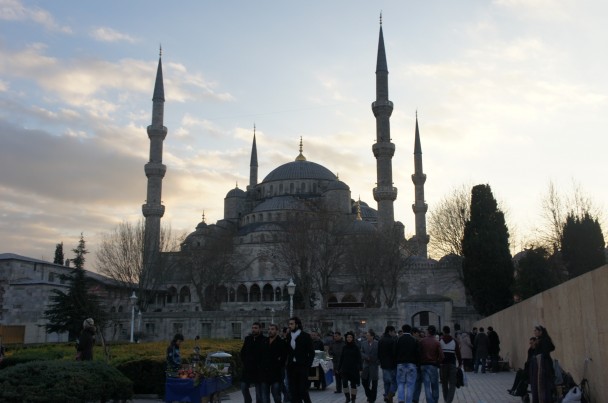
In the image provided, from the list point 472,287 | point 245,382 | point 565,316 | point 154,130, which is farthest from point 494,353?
point 154,130

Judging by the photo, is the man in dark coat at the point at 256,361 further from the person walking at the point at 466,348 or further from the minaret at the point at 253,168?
the minaret at the point at 253,168

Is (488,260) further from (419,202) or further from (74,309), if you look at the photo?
(419,202)

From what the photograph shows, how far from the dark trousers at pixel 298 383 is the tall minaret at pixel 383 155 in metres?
37.4

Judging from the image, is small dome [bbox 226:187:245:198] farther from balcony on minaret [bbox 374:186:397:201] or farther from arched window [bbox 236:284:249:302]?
balcony on minaret [bbox 374:186:397:201]

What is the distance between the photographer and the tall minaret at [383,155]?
153 ft

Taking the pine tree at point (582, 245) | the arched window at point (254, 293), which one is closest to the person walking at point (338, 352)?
the pine tree at point (582, 245)

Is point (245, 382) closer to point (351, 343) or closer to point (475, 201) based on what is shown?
point (351, 343)

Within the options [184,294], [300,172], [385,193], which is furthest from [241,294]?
[385,193]

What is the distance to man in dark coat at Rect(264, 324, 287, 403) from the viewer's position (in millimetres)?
8781

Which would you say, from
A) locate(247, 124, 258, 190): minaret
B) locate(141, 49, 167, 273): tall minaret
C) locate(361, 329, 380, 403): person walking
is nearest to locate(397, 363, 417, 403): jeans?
locate(361, 329, 380, 403): person walking

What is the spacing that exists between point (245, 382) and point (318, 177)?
2456 inches

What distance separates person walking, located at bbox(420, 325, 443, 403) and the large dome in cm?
6101

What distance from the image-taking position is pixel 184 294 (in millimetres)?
59688

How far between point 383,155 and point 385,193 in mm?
3058
